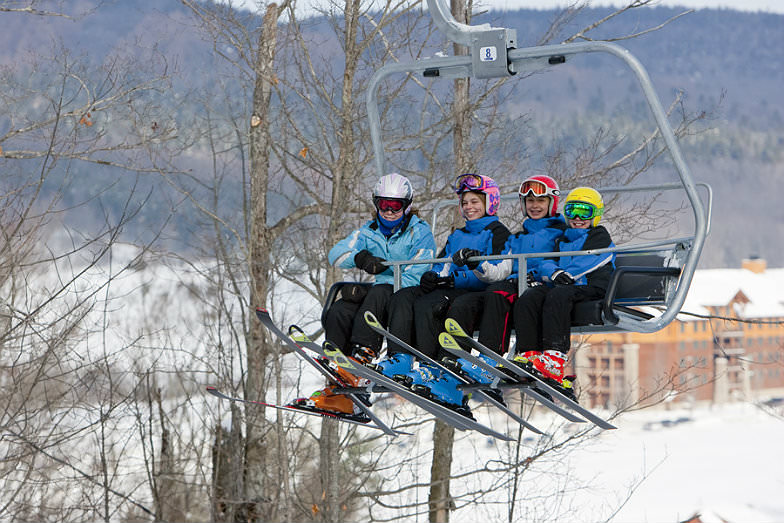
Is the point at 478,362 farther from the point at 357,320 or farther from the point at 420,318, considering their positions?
the point at 357,320

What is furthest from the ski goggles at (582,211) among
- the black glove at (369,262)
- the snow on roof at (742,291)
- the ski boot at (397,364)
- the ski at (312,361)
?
the snow on roof at (742,291)

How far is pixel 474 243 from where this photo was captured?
17.0 ft

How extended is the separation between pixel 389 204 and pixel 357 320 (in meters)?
0.65

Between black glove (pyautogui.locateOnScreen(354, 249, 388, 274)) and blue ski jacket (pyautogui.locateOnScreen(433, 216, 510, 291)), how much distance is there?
33 cm

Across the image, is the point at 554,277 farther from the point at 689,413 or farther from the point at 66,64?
the point at 689,413

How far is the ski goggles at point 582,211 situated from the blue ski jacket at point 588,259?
71 millimetres

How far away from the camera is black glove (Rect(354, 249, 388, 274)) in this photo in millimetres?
5230

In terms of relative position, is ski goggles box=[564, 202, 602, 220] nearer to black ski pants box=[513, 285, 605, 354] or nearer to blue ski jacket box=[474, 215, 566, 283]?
blue ski jacket box=[474, 215, 566, 283]

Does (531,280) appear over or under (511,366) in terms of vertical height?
over

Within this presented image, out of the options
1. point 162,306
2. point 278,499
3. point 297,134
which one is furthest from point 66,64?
point 162,306

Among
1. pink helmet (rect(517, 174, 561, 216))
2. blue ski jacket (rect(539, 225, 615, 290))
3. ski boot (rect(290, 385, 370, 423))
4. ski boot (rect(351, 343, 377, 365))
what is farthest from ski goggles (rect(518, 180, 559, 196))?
ski boot (rect(290, 385, 370, 423))

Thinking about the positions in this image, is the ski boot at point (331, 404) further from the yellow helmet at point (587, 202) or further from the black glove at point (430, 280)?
the yellow helmet at point (587, 202)

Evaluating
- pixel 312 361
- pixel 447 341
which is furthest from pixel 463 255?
pixel 312 361

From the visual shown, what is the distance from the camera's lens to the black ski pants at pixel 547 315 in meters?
4.69
